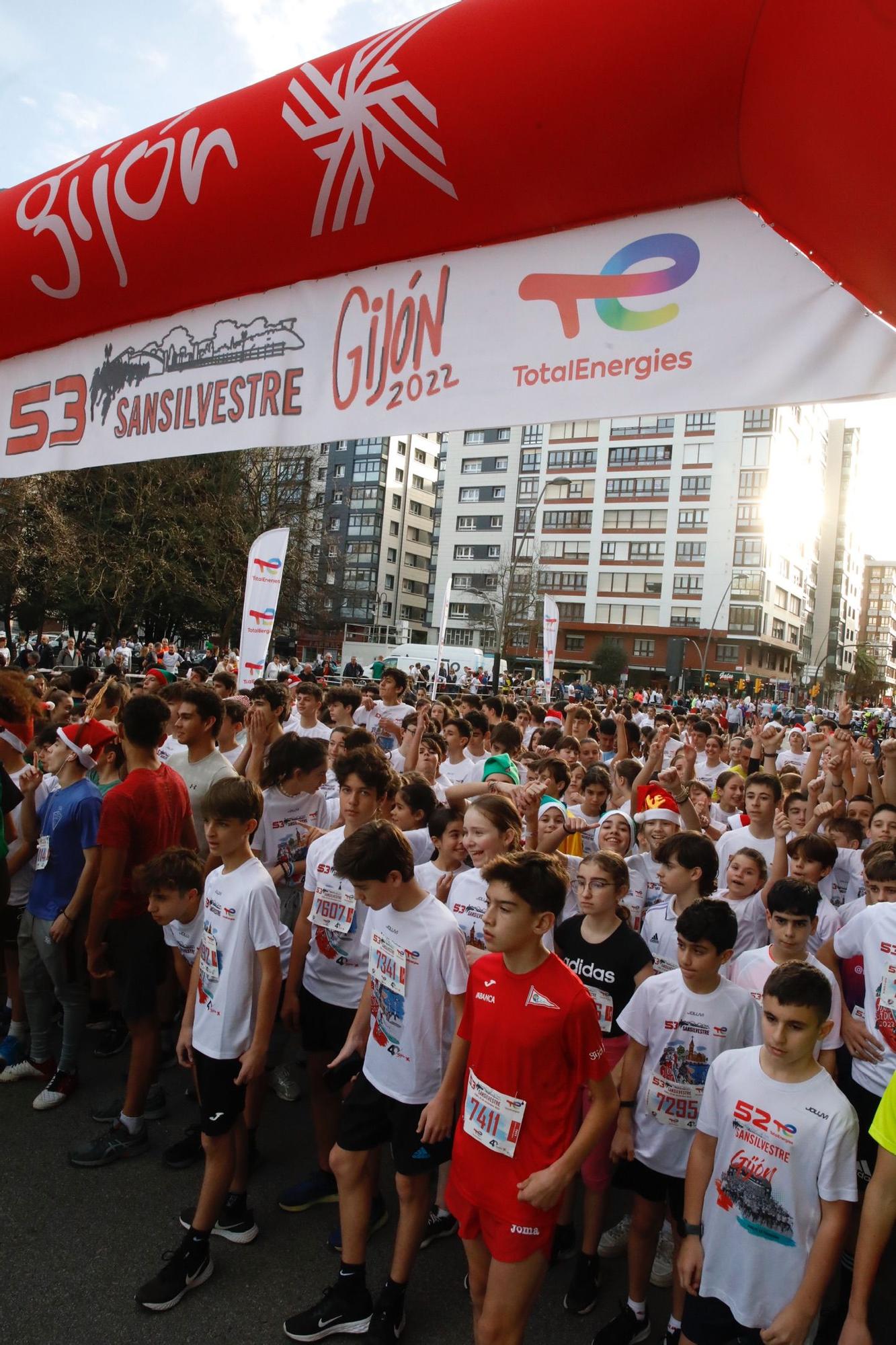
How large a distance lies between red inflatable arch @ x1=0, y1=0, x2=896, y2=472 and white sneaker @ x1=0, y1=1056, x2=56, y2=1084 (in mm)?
3220

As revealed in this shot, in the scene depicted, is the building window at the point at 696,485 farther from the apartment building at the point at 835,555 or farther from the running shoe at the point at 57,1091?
the running shoe at the point at 57,1091

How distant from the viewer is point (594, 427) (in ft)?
225

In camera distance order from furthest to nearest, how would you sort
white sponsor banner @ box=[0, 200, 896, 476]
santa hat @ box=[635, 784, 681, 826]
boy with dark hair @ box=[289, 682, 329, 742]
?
boy with dark hair @ box=[289, 682, 329, 742], santa hat @ box=[635, 784, 681, 826], white sponsor banner @ box=[0, 200, 896, 476]

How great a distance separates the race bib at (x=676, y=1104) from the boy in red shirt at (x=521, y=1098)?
0.60m

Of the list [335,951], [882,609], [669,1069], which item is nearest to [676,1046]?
[669,1069]

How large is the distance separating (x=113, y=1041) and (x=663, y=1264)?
308 centimetres

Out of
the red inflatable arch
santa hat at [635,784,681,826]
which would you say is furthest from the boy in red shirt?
santa hat at [635,784,681,826]

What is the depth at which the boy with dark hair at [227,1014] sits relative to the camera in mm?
3002

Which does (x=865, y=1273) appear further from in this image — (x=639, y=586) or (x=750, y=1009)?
(x=639, y=586)

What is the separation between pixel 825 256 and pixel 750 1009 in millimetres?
2373

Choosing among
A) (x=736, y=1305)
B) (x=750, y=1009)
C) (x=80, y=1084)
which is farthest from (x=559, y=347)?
(x=80, y=1084)

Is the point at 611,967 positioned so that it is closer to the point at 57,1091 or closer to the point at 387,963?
the point at 387,963

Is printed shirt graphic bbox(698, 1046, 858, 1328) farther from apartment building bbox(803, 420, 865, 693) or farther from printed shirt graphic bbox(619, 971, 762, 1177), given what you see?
apartment building bbox(803, 420, 865, 693)

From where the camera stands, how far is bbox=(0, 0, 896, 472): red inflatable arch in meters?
1.71
